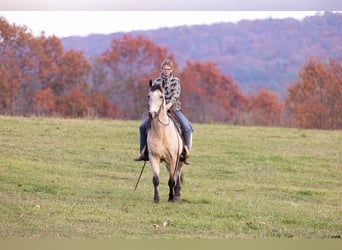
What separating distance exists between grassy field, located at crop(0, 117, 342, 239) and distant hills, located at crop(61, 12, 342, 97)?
1226 mm

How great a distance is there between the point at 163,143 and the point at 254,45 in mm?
6499

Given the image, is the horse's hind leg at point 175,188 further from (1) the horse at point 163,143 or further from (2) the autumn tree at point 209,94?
(2) the autumn tree at point 209,94

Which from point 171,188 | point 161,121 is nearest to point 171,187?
point 171,188

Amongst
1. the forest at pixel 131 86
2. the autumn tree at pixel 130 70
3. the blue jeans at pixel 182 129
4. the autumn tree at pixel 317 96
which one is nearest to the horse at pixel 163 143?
the blue jeans at pixel 182 129

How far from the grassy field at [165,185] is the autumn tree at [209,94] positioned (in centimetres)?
111

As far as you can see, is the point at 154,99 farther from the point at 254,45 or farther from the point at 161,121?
the point at 254,45

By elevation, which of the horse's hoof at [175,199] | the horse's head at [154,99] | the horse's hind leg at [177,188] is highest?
the horse's head at [154,99]

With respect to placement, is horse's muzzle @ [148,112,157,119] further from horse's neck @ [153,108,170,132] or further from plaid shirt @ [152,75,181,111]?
plaid shirt @ [152,75,181,111]

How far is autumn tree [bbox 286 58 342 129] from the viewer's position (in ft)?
40.6

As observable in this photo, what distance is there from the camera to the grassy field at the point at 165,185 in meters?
8.01

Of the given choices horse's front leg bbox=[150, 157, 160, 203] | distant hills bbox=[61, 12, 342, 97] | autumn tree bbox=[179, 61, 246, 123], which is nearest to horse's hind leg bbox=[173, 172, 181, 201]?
horse's front leg bbox=[150, 157, 160, 203]

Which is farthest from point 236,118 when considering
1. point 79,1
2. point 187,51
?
point 79,1

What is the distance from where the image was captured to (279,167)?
11883 mm

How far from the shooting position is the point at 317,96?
40.8 feet
